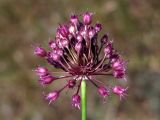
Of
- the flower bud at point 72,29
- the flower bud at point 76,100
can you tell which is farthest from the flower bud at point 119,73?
the flower bud at point 72,29

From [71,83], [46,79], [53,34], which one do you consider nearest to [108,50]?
[71,83]

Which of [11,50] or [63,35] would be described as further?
[11,50]

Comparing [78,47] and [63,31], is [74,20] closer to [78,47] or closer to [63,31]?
[63,31]

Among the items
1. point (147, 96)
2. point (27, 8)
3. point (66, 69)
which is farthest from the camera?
point (27, 8)

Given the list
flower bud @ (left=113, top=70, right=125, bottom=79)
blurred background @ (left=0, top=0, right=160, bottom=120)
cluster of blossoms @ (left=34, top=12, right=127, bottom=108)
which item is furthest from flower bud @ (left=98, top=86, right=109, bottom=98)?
blurred background @ (left=0, top=0, right=160, bottom=120)

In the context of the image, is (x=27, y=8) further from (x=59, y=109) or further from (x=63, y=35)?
(x=63, y=35)

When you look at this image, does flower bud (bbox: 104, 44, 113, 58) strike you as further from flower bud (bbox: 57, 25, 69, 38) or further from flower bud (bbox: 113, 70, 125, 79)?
flower bud (bbox: 57, 25, 69, 38)

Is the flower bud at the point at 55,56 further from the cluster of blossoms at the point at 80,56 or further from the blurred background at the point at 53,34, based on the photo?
the blurred background at the point at 53,34

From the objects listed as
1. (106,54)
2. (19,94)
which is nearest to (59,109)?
(19,94)
